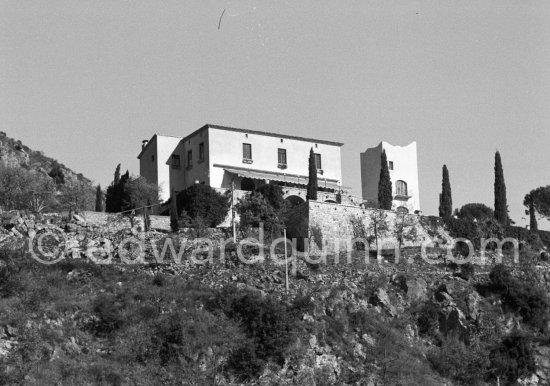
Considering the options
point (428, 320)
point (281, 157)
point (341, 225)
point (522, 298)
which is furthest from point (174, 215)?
point (522, 298)

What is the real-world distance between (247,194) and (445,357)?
16303 mm

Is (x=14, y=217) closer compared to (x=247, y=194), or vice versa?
(x=14, y=217)

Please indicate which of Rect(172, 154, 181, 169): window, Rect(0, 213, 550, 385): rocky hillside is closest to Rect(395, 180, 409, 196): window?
Rect(0, 213, 550, 385): rocky hillside

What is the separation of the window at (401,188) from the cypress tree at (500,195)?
5989 millimetres

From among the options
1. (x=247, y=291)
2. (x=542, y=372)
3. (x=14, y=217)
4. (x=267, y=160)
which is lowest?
(x=542, y=372)

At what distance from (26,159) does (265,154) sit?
2734 centimetres

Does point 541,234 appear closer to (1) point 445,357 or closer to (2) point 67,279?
(1) point 445,357

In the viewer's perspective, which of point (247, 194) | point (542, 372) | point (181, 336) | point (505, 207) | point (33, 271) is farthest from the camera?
point (505, 207)

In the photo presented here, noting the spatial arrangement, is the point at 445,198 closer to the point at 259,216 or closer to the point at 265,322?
the point at 259,216

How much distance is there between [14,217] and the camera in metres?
51.6

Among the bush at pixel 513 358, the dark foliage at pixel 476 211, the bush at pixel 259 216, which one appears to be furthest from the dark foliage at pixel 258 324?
the dark foliage at pixel 476 211

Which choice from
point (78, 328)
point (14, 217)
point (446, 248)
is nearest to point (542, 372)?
point (446, 248)

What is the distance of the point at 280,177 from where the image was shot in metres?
64.9

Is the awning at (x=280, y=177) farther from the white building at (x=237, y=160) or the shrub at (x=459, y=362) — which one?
the shrub at (x=459, y=362)
